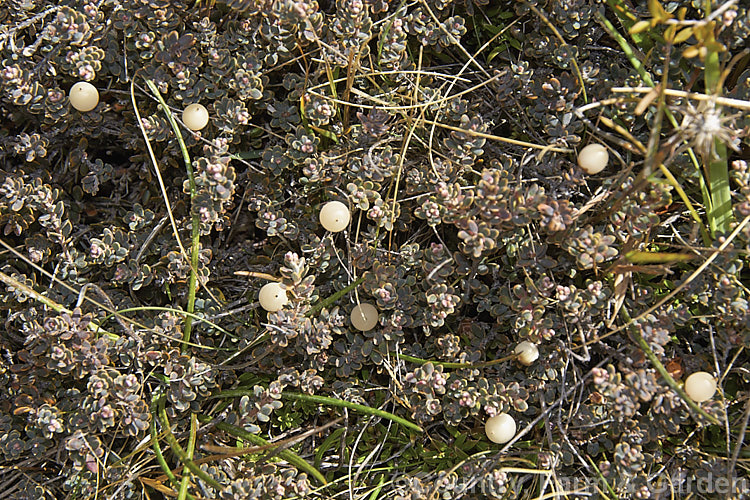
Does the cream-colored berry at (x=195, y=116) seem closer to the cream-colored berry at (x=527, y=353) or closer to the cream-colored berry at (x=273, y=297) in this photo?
the cream-colored berry at (x=273, y=297)

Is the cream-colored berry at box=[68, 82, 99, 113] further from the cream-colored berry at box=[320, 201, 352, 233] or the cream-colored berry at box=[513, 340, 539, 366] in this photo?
the cream-colored berry at box=[513, 340, 539, 366]

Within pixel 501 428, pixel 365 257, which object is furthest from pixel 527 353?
pixel 365 257

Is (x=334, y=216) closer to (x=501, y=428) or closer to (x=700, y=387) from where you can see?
(x=501, y=428)

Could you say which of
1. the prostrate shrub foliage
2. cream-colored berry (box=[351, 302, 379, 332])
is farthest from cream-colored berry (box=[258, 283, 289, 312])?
cream-colored berry (box=[351, 302, 379, 332])

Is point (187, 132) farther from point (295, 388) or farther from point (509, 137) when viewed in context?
point (509, 137)

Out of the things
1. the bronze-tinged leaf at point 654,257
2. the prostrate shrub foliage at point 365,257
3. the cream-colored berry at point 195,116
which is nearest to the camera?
the bronze-tinged leaf at point 654,257

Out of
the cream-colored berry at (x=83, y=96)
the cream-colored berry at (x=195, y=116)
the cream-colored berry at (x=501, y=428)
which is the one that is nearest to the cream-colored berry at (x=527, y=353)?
the cream-colored berry at (x=501, y=428)
